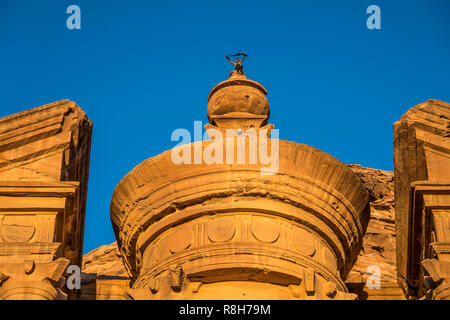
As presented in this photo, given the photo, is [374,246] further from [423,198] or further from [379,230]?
[423,198]

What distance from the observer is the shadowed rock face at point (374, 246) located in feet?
80.9

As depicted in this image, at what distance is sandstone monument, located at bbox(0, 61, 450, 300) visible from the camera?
12.0 meters

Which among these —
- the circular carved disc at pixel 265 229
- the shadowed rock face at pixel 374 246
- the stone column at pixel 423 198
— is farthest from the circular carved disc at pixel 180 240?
the shadowed rock face at pixel 374 246

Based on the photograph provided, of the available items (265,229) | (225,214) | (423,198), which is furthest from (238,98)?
(423,198)

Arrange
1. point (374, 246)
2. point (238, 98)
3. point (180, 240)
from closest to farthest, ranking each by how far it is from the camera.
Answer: point (180, 240), point (238, 98), point (374, 246)

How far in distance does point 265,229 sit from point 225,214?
62cm

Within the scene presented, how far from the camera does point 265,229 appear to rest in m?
12.6

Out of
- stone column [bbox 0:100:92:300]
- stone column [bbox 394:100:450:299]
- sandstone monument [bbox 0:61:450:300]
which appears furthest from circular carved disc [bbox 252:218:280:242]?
stone column [bbox 0:100:92:300]

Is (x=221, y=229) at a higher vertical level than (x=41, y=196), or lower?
lower

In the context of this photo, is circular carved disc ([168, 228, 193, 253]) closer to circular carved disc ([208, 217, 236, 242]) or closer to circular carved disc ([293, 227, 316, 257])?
circular carved disc ([208, 217, 236, 242])

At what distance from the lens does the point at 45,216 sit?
12.0 metres

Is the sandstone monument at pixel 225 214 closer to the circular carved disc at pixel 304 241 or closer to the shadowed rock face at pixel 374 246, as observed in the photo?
the circular carved disc at pixel 304 241

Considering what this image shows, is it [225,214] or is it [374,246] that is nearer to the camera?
[225,214]
